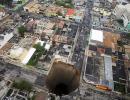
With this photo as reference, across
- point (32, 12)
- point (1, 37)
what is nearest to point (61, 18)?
point (32, 12)

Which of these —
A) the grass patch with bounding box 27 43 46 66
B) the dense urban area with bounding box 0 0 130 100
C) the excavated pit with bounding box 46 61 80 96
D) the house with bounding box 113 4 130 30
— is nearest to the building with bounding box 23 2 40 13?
the dense urban area with bounding box 0 0 130 100

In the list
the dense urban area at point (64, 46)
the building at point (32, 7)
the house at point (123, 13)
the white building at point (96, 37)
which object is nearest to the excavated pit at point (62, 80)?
the dense urban area at point (64, 46)

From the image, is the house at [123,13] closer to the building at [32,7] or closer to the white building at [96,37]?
the white building at [96,37]

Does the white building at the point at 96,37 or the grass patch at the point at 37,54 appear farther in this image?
the white building at the point at 96,37

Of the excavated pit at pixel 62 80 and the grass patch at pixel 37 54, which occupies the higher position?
the excavated pit at pixel 62 80

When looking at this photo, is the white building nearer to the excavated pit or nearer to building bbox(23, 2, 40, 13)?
building bbox(23, 2, 40, 13)

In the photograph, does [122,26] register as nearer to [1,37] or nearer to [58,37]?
[58,37]

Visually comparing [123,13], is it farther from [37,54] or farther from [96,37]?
[37,54]
